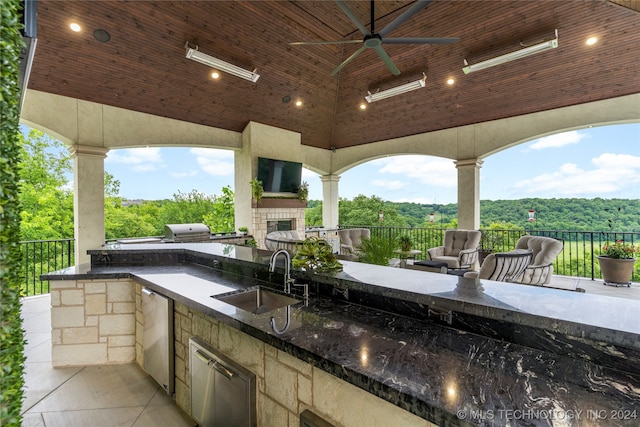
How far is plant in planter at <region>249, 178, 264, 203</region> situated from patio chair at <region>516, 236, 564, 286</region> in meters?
5.06

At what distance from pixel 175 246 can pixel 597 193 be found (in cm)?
912

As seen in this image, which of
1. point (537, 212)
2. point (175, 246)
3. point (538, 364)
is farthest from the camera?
point (537, 212)

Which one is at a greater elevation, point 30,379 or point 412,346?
point 412,346

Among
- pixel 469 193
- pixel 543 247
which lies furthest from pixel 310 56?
pixel 543 247

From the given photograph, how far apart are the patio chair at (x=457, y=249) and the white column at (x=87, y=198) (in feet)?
20.1

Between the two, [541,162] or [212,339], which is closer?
[212,339]

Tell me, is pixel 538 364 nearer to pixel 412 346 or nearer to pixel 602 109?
pixel 412 346

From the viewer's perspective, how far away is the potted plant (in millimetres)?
4824

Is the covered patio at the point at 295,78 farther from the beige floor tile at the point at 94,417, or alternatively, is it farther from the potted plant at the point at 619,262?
the beige floor tile at the point at 94,417

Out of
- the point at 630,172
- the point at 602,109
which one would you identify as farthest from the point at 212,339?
the point at 630,172

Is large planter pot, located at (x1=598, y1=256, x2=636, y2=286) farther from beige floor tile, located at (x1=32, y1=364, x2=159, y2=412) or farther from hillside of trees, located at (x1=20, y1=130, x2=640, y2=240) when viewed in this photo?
beige floor tile, located at (x1=32, y1=364, x2=159, y2=412)

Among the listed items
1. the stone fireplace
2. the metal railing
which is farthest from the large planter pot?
the metal railing

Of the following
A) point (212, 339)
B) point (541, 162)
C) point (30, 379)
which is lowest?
point (30, 379)

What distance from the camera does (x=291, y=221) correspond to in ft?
24.6
